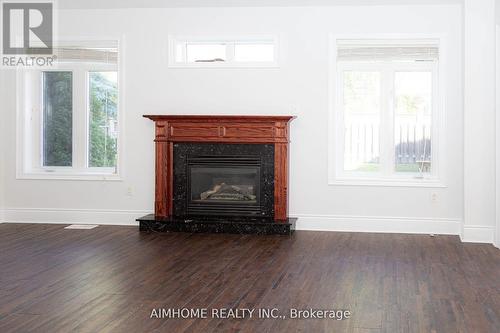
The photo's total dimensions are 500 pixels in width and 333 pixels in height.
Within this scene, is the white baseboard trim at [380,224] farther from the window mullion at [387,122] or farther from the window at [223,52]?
the window at [223,52]

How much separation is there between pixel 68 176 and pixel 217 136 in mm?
1974

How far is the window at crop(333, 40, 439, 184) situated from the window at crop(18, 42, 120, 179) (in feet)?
9.19

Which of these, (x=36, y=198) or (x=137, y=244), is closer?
(x=137, y=244)

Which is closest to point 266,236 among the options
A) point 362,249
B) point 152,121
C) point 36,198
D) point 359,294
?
point 362,249

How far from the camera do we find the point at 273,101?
7059 millimetres

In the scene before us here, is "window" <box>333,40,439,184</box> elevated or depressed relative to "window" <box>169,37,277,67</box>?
depressed

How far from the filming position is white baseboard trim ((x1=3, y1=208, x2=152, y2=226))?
730cm

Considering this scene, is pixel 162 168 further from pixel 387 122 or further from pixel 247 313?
pixel 247 313

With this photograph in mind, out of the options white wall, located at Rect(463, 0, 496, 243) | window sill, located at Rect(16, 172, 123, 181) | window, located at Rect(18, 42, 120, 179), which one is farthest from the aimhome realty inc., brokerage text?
window, located at Rect(18, 42, 120, 179)

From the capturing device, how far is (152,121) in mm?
7227

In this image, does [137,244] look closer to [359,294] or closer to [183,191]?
[183,191]

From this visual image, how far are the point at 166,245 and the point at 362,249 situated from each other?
1907 millimetres

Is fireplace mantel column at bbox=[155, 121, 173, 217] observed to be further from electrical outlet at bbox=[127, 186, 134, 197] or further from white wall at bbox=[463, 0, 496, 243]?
white wall at bbox=[463, 0, 496, 243]

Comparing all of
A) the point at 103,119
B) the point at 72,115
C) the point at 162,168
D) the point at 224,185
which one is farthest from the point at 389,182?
the point at 72,115
